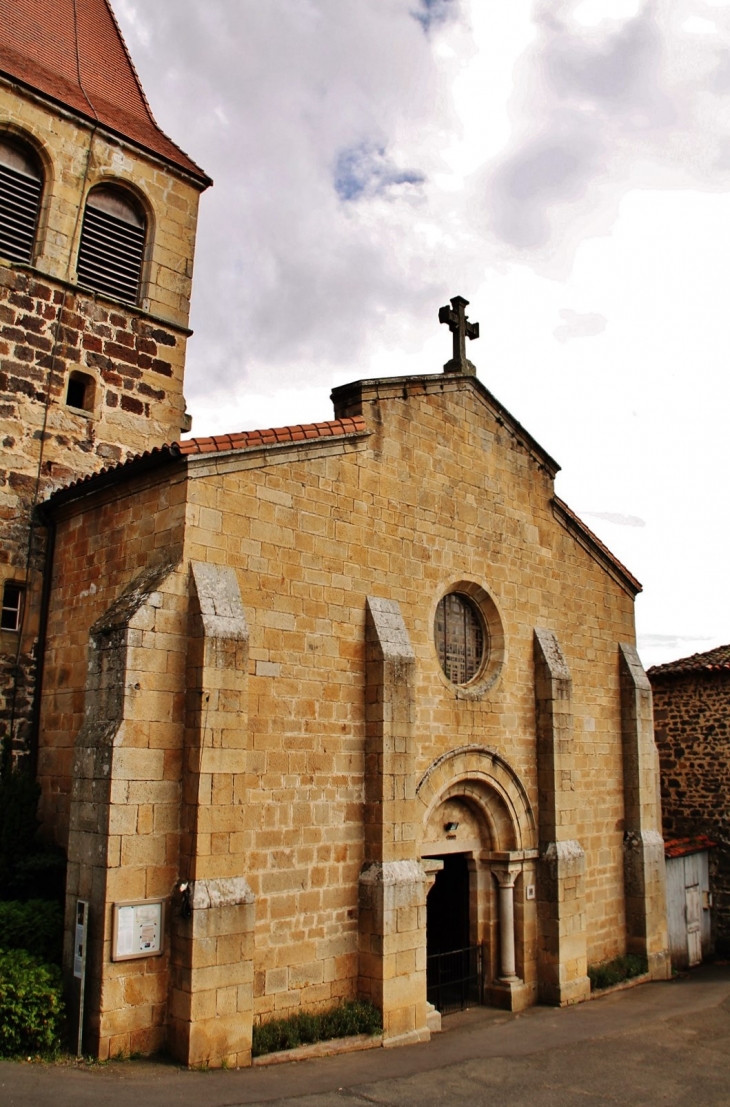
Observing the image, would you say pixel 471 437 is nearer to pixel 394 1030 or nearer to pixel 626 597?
pixel 626 597

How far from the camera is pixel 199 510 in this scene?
946 cm

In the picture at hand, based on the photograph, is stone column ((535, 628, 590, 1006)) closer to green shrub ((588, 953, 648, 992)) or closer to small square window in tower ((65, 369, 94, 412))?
green shrub ((588, 953, 648, 992))

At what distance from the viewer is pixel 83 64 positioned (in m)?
14.8

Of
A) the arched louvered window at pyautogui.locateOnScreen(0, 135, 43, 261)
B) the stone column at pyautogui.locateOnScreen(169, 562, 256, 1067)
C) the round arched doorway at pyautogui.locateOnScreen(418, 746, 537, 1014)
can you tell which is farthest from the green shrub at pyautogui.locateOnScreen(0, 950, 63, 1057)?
the arched louvered window at pyautogui.locateOnScreen(0, 135, 43, 261)

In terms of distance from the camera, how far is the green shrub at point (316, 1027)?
902 cm

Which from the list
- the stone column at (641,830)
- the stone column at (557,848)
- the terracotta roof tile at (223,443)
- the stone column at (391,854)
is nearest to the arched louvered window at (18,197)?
the terracotta roof tile at (223,443)

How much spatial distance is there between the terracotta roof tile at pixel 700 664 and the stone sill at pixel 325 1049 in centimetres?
1183

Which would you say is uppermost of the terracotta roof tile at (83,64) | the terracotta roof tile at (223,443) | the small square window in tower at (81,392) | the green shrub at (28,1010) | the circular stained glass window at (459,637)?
the terracotta roof tile at (83,64)

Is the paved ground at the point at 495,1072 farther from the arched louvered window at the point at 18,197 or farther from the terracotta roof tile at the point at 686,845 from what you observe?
the arched louvered window at the point at 18,197

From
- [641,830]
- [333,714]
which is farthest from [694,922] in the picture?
[333,714]

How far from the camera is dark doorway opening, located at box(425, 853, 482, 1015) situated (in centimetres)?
1255

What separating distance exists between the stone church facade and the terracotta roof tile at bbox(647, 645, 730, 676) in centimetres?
326

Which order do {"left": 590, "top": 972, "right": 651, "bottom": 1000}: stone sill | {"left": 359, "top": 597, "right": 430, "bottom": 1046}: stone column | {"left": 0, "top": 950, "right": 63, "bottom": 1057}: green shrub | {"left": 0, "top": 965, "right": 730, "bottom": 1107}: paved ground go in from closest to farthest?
{"left": 0, "top": 965, "right": 730, "bottom": 1107}: paved ground → {"left": 0, "top": 950, "right": 63, "bottom": 1057}: green shrub → {"left": 359, "top": 597, "right": 430, "bottom": 1046}: stone column → {"left": 590, "top": 972, "right": 651, "bottom": 1000}: stone sill

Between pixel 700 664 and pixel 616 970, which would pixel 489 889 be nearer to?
pixel 616 970
